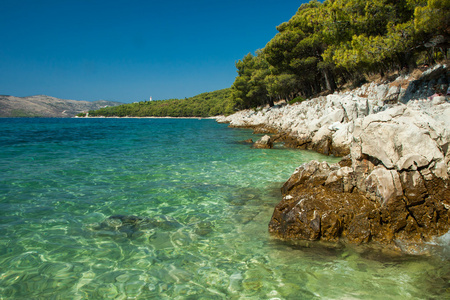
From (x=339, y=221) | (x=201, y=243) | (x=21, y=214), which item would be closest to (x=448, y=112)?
(x=339, y=221)

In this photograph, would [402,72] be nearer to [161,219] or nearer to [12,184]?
[161,219]

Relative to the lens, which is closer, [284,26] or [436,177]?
[436,177]

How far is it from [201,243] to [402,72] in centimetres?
2645

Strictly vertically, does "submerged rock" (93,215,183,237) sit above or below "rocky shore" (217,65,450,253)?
below

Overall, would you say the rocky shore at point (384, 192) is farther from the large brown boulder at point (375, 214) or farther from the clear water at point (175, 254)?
the clear water at point (175, 254)

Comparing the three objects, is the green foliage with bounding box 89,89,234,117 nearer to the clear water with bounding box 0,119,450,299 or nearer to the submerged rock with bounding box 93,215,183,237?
the clear water with bounding box 0,119,450,299

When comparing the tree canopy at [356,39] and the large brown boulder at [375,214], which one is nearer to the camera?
the large brown boulder at [375,214]

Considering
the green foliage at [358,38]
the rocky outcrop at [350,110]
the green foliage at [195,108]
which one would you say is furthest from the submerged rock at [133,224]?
the green foliage at [195,108]

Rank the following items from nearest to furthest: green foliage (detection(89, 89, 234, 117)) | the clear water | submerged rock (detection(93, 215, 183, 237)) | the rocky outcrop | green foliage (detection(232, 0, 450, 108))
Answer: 1. the clear water
2. submerged rock (detection(93, 215, 183, 237))
3. green foliage (detection(232, 0, 450, 108))
4. the rocky outcrop
5. green foliage (detection(89, 89, 234, 117))

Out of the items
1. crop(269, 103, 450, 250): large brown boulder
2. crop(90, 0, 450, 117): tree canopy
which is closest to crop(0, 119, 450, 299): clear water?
crop(269, 103, 450, 250): large brown boulder

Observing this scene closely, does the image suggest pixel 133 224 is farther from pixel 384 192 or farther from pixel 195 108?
pixel 195 108

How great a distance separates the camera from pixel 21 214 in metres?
7.35

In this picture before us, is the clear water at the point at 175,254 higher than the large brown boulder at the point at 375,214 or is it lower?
lower

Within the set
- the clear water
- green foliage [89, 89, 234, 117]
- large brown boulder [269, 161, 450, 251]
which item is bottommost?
the clear water
